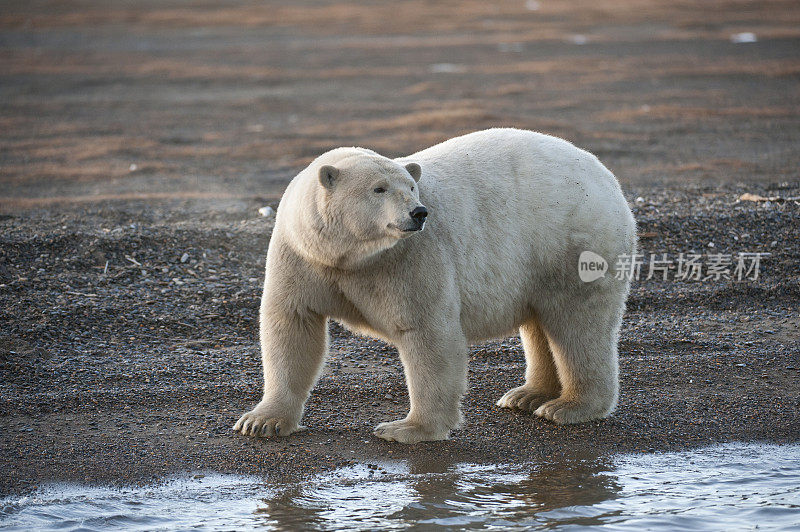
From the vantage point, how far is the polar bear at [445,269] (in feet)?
18.0

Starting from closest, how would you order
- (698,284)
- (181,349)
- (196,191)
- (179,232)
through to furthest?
(181,349)
(698,284)
(179,232)
(196,191)

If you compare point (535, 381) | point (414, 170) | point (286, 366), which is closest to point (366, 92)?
point (535, 381)

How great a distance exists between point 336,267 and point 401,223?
0.60 metres

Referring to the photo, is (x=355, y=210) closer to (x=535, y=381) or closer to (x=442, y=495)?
(x=442, y=495)

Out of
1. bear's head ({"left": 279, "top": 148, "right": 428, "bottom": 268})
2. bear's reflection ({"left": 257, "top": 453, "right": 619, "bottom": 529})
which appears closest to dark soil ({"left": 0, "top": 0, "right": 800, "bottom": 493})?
bear's reflection ({"left": 257, "top": 453, "right": 619, "bottom": 529})

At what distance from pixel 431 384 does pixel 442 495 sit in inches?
25.5

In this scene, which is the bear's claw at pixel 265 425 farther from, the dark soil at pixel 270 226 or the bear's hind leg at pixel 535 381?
the bear's hind leg at pixel 535 381

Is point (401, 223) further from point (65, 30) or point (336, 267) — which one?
point (65, 30)

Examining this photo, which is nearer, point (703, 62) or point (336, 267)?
point (336, 267)

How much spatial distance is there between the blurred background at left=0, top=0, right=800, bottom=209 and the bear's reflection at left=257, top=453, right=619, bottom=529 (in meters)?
7.44

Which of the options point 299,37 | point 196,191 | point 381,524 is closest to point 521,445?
point 381,524

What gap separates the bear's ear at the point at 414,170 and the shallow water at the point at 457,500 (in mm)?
1669

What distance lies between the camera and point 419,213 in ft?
17.0

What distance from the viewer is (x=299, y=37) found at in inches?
1426
